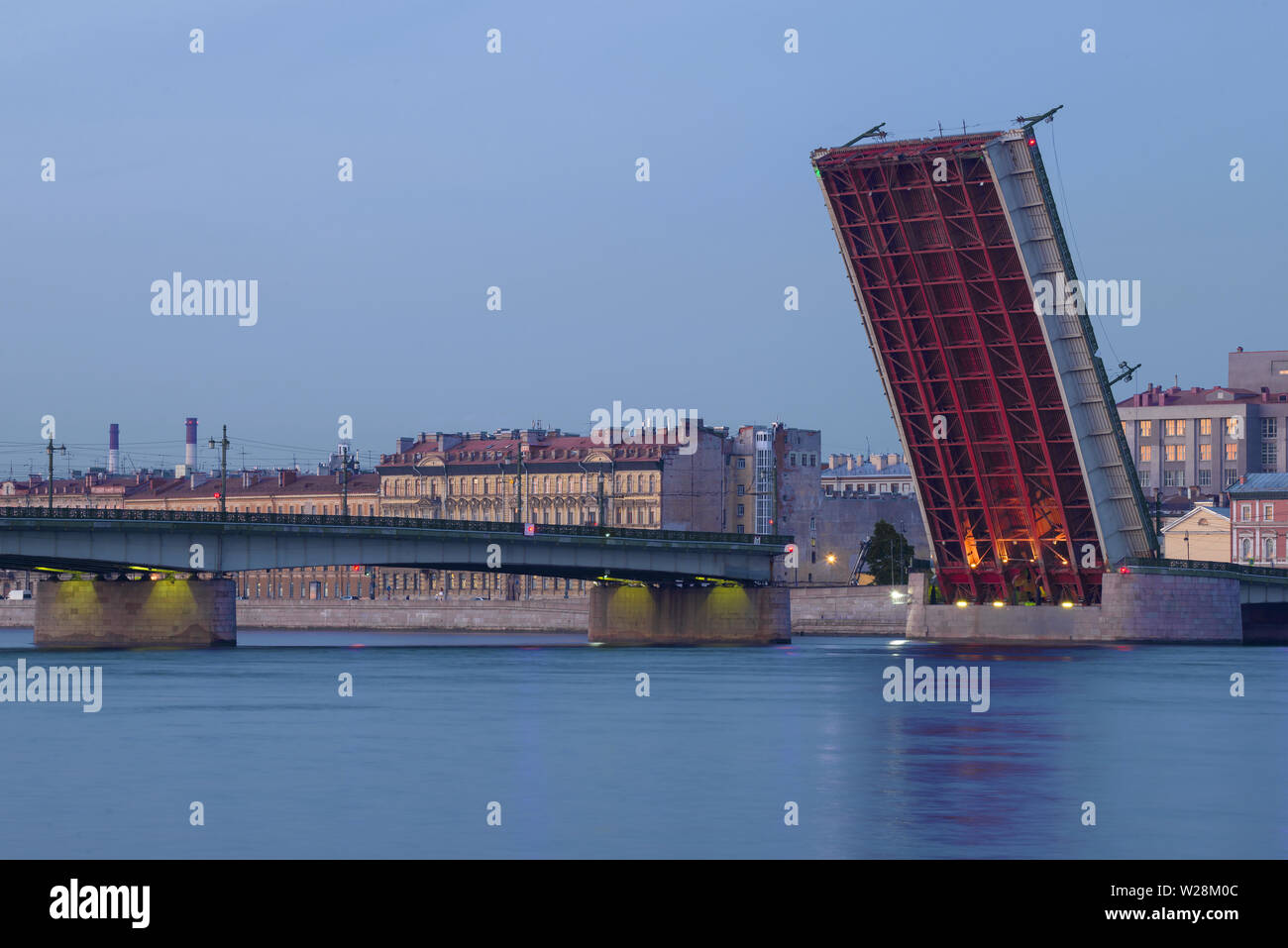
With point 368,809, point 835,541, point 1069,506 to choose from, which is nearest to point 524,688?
point 1069,506

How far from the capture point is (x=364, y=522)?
226 feet

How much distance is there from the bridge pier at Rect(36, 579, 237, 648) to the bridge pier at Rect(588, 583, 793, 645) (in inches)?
604

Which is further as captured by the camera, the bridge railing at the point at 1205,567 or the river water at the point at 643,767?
the bridge railing at the point at 1205,567

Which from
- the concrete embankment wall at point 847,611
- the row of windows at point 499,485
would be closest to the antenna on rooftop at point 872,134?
the concrete embankment wall at point 847,611

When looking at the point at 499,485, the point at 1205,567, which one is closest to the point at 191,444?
the point at 499,485

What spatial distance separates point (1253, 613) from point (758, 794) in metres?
56.5

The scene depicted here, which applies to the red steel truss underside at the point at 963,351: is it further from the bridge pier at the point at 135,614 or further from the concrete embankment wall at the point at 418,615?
the concrete embankment wall at the point at 418,615

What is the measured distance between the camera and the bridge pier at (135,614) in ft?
218

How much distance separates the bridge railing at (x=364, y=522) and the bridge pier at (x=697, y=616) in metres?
2.01

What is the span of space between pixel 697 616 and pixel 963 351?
68.6ft

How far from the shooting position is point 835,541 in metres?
120

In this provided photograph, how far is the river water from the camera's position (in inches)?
900

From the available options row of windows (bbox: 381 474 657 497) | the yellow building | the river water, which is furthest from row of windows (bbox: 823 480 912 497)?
the river water
